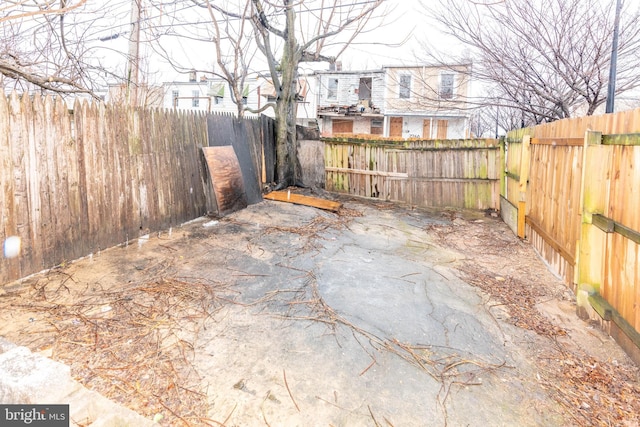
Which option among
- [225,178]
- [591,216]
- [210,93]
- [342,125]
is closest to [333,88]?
[342,125]

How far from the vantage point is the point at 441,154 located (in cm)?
855

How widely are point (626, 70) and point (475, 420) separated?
882 centimetres

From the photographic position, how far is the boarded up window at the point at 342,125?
89.6 ft

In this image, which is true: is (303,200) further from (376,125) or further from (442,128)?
(376,125)

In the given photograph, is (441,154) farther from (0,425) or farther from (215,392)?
→ (0,425)

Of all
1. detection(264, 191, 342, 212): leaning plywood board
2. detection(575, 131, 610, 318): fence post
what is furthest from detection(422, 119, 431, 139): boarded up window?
detection(575, 131, 610, 318): fence post

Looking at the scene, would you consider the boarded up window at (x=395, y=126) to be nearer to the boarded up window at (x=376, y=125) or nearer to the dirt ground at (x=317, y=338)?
the boarded up window at (x=376, y=125)

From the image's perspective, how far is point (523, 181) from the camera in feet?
19.9

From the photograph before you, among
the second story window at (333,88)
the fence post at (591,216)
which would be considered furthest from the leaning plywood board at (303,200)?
the second story window at (333,88)

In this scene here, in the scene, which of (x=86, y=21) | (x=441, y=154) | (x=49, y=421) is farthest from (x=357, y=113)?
(x=49, y=421)

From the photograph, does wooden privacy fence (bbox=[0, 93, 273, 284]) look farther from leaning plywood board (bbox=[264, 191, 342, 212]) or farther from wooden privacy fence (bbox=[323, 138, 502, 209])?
wooden privacy fence (bbox=[323, 138, 502, 209])

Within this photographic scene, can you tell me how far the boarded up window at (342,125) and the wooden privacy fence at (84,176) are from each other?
22404mm

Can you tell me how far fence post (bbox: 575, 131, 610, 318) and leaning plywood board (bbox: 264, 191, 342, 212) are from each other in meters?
4.50

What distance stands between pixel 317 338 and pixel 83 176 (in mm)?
3270
